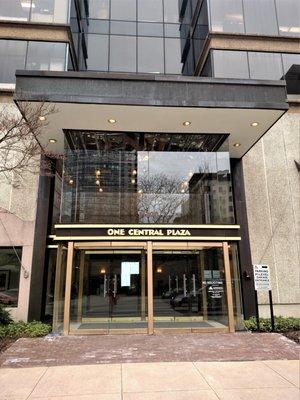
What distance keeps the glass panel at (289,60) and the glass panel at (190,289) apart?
32.2ft

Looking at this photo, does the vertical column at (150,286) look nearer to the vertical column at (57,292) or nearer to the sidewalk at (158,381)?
the vertical column at (57,292)

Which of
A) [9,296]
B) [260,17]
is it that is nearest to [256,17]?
[260,17]

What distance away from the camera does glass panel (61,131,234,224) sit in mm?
12406

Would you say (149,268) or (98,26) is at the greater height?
(98,26)

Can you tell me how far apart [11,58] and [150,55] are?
6907 mm

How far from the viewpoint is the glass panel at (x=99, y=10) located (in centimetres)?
1800

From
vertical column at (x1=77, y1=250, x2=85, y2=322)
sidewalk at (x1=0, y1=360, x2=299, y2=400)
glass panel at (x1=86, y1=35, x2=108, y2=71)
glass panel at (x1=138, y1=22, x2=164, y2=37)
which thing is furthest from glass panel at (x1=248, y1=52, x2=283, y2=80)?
sidewalk at (x1=0, y1=360, x2=299, y2=400)

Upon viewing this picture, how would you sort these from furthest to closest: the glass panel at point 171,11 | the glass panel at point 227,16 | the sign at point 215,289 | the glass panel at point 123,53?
the glass panel at point 171,11 < the glass panel at point 123,53 < the glass panel at point 227,16 < the sign at point 215,289

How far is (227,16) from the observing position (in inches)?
634

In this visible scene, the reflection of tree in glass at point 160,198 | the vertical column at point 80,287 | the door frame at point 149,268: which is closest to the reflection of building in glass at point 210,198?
the reflection of tree in glass at point 160,198

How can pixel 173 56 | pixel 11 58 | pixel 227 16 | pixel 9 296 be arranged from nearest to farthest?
pixel 9 296 → pixel 11 58 → pixel 227 16 → pixel 173 56

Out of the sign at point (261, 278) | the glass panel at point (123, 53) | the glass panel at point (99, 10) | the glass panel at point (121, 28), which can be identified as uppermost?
the glass panel at point (99, 10)

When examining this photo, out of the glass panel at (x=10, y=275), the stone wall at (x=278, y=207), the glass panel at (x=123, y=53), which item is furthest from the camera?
the glass panel at (x=123, y=53)

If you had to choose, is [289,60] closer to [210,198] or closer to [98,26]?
[210,198]
